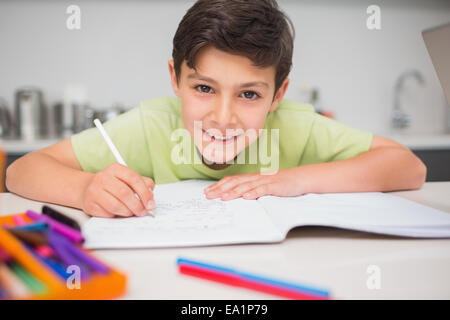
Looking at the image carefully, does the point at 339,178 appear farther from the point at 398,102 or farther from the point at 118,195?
the point at 398,102

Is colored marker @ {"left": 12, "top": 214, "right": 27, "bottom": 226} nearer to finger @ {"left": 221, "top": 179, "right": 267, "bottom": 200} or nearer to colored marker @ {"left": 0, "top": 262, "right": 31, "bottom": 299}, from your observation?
colored marker @ {"left": 0, "top": 262, "right": 31, "bottom": 299}

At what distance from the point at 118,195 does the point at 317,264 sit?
28 centimetres

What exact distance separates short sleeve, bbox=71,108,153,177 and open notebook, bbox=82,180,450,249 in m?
0.36

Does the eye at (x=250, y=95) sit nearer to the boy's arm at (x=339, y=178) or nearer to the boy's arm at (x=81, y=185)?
the boy's arm at (x=339, y=178)

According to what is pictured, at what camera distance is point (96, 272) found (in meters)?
0.30

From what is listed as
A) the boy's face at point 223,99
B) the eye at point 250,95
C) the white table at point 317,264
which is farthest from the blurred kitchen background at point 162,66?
the white table at point 317,264

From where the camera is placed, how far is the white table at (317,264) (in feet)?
1.04

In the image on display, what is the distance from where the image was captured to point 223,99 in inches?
28.4

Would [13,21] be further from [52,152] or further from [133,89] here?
[52,152]

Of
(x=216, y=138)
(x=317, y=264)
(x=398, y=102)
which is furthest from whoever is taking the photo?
(x=398, y=102)

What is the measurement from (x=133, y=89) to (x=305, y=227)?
1.64 meters

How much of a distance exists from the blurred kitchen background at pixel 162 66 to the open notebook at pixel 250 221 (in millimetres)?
1215

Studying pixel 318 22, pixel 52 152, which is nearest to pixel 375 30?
pixel 318 22

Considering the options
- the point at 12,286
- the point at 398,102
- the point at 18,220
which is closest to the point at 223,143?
the point at 18,220
